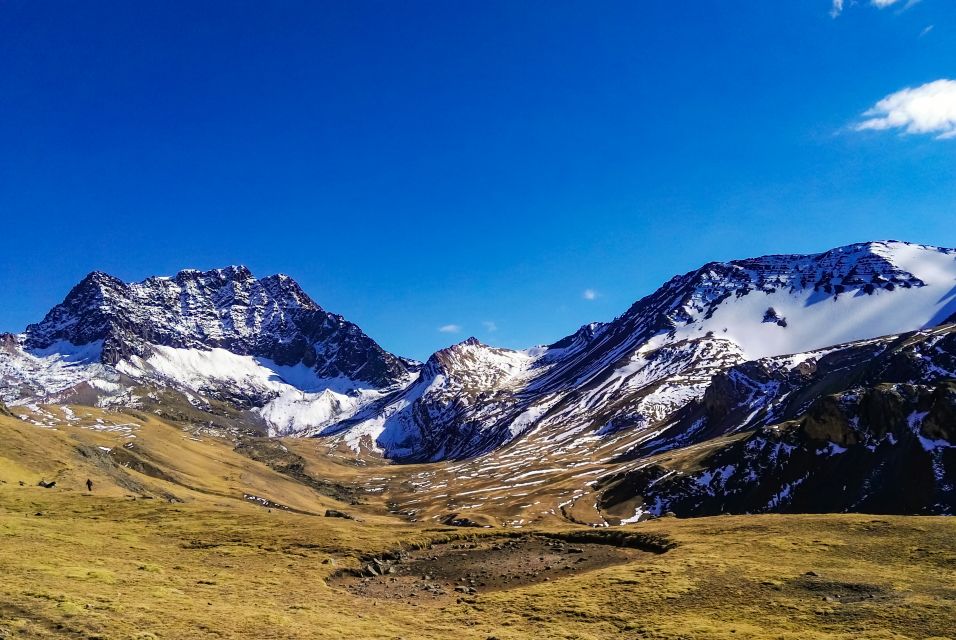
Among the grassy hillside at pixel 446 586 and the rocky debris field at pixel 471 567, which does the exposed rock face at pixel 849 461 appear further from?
the rocky debris field at pixel 471 567

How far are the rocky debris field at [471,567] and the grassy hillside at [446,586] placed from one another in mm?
666

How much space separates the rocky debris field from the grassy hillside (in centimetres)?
67

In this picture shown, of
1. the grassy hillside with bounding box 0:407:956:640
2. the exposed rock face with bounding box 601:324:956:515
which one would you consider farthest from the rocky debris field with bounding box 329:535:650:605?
the exposed rock face with bounding box 601:324:956:515

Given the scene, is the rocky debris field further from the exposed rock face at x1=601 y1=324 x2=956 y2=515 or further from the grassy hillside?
the exposed rock face at x1=601 y1=324 x2=956 y2=515

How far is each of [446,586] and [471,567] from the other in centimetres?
458

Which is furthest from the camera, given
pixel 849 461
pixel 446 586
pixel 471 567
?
pixel 849 461

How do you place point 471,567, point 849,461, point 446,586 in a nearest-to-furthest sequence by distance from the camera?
1. point 446,586
2. point 471,567
3. point 849,461

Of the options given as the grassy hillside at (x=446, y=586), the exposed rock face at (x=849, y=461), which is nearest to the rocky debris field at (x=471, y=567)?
the grassy hillside at (x=446, y=586)

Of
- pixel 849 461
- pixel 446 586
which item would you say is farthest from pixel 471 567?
pixel 849 461

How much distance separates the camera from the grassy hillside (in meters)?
27.7

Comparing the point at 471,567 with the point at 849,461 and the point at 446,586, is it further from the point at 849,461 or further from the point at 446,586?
the point at 849,461

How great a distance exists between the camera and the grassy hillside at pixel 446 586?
1091 inches

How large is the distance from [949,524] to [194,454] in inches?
6823

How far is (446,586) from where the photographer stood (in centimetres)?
3959
